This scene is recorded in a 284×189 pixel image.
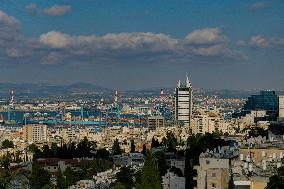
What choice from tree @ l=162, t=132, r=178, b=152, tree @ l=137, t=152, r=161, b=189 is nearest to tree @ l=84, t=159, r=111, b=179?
tree @ l=162, t=132, r=178, b=152

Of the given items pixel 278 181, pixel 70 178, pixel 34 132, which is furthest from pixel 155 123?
pixel 278 181

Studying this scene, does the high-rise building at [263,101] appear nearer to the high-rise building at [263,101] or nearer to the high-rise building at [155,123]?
the high-rise building at [263,101]

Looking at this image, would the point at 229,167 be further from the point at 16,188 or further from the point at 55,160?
the point at 55,160

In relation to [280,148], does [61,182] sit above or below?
below

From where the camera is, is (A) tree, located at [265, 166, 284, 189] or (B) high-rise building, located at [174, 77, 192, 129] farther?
(B) high-rise building, located at [174, 77, 192, 129]

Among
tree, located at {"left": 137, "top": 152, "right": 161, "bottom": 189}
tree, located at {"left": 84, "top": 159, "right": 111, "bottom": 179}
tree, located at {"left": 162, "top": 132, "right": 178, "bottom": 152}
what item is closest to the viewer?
tree, located at {"left": 137, "top": 152, "right": 161, "bottom": 189}

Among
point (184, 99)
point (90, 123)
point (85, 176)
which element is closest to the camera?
point (85, 176)

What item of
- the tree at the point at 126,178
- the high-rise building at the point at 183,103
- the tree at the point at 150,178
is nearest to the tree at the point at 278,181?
the tree at the point at 150,178

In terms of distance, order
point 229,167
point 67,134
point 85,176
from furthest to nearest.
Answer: point 67,134
point 85,176
point 229,167

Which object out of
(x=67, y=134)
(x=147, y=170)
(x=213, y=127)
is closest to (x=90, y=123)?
(x=67, y=134)

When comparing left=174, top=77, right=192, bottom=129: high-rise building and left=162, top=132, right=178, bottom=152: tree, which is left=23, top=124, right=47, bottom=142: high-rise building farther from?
left=162, top=132, right=178, bottom=152: tree

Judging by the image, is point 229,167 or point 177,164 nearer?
point 229,167
